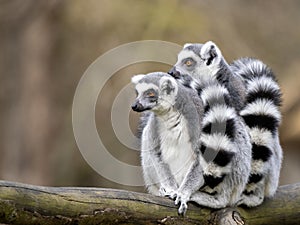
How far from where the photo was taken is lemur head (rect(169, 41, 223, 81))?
503 cm

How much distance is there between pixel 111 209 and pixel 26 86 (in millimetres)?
6912

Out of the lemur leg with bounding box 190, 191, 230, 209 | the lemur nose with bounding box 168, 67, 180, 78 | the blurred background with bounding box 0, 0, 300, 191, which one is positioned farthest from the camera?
the blurred background with bounding box 0, 0, 300, 191

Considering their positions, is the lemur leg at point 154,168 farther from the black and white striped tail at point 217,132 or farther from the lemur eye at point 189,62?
the lemur eye at point 189,62

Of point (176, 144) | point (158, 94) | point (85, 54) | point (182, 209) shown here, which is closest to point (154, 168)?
point (176, 144)

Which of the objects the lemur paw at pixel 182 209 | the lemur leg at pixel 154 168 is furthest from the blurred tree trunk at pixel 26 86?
the lemur paw at pixel 182 209

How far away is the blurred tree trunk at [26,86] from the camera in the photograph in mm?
10250

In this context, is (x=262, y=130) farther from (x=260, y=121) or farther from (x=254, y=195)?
(x=254, y=195)

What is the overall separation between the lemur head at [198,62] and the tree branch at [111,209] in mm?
1015

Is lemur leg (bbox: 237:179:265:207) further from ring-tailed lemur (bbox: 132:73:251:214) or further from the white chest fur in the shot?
the white chest fur

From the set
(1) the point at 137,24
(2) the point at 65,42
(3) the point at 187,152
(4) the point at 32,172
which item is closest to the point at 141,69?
(1) the point at 137,24

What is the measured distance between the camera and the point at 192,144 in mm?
4414

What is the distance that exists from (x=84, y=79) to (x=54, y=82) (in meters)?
0.92

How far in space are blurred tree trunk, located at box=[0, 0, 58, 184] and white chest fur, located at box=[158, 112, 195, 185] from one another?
583cm

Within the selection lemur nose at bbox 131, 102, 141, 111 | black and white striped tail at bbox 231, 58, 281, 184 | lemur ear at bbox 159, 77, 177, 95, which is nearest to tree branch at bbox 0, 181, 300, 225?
black and white striped tail at bbox 231, 58, 281, 184
